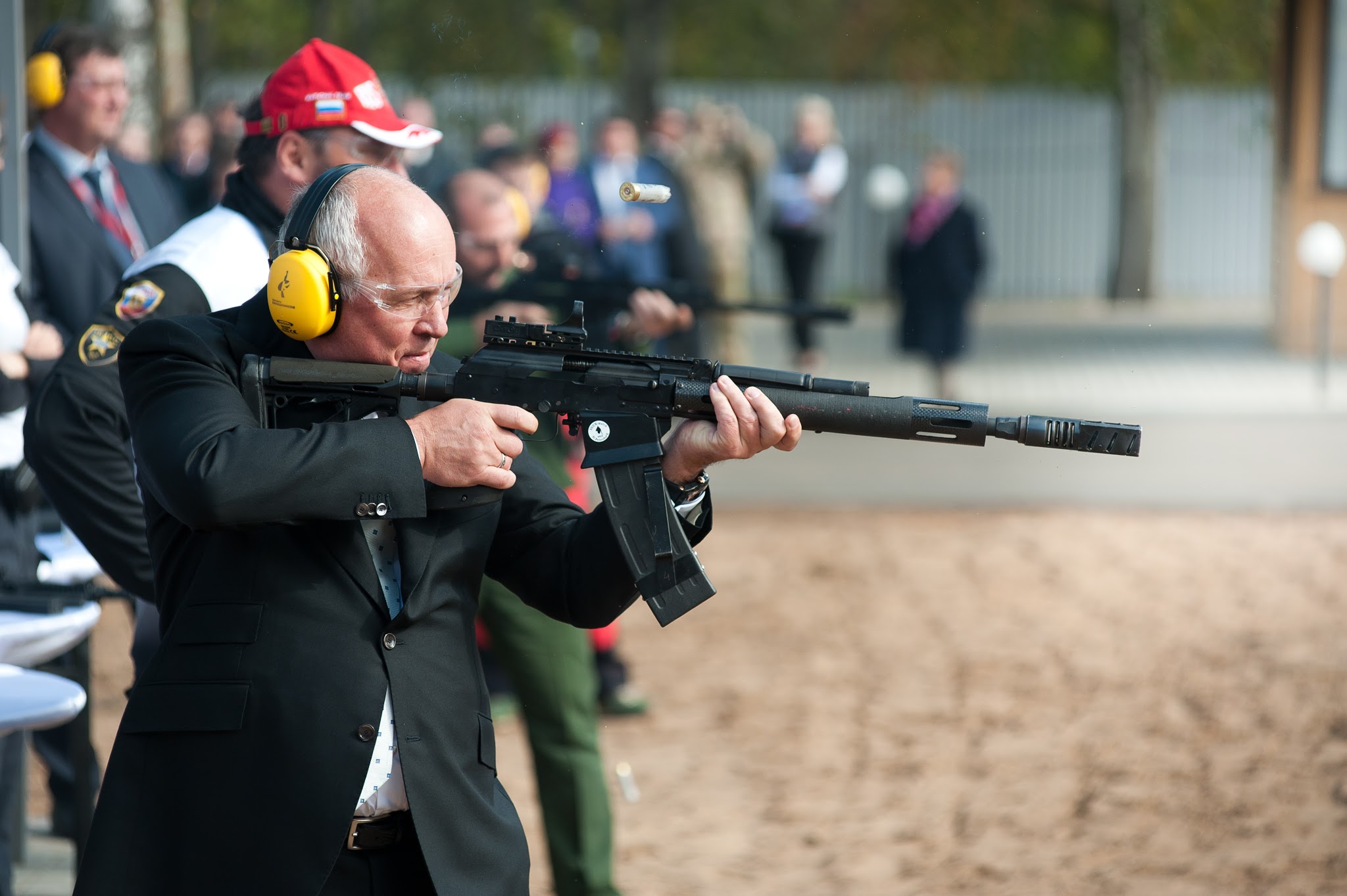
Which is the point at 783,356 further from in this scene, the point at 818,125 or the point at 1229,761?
the point at 1229,761

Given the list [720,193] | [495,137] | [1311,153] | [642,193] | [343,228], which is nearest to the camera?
[343,228]

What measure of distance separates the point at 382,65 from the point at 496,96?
361 inches

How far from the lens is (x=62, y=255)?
5379mm

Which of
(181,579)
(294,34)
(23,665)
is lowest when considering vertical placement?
(23,665)

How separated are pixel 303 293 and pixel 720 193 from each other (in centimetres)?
1115

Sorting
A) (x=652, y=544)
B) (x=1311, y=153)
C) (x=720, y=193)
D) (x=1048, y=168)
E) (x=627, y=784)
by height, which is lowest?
(x=627, y=784)

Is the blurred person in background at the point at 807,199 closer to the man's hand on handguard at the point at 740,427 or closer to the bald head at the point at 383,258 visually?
the man's hand on handguard at the point at 740,427

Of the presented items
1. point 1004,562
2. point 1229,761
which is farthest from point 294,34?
point 1229,761

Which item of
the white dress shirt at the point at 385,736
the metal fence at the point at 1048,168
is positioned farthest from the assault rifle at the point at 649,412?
the metal fence at the point at 1048,168

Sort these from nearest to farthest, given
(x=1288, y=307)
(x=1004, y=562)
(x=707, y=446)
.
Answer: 1. (x=707, y=446)
2. (x=1004, y=562)
3. (x=1288, y=307)

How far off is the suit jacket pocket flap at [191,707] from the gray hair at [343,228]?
0.66m

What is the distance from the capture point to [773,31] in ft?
100

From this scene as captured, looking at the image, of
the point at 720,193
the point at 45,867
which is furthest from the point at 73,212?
the point at 720,193

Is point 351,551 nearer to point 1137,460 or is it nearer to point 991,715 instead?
point 991,715
